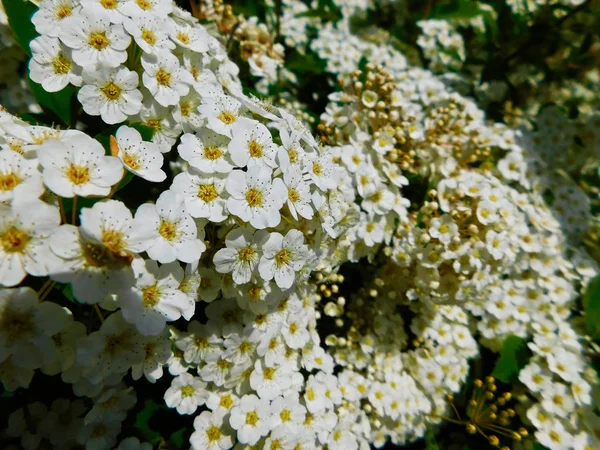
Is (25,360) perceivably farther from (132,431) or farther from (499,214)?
(499,214)

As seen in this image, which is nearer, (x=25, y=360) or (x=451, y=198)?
(x=25, y=360)

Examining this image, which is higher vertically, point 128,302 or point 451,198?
point 451,198

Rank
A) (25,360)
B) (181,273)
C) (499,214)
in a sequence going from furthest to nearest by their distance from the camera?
(499,214) < (181,273) < (25,360)

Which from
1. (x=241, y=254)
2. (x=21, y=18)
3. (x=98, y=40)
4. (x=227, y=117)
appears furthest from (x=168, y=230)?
(x=21, y=18)

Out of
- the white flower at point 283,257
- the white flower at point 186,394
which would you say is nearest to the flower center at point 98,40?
the white flower at point 283,257

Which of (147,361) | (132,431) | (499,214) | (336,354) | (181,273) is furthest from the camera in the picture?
(336,354)

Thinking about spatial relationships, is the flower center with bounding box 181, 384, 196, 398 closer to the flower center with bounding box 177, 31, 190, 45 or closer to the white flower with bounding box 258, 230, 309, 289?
the white flower with bounding box 258, 230, 309, 289

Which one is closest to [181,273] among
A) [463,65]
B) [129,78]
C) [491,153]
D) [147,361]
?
[147,361]
